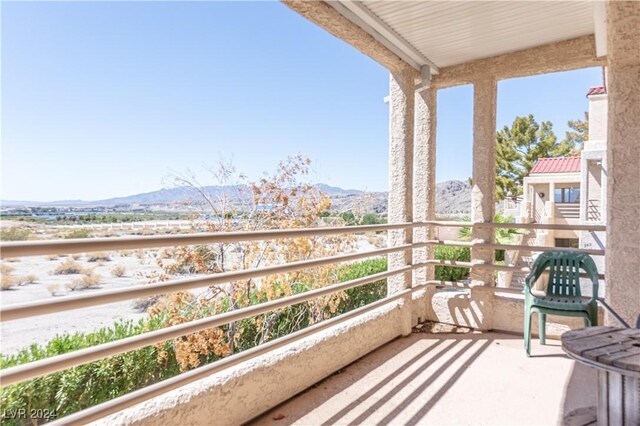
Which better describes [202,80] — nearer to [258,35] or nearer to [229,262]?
[258,35]

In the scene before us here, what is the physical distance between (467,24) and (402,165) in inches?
53.7

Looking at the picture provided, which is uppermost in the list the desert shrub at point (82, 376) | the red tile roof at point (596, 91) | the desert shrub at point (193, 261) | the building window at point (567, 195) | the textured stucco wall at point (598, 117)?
the red tile roof at point (596, 91)

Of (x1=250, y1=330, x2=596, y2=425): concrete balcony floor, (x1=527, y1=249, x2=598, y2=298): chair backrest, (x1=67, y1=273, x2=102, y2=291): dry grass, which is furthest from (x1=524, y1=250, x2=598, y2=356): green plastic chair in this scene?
(x1=67, y1=273, x2=102, y2=291): dry grass

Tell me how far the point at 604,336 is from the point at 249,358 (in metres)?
1.87

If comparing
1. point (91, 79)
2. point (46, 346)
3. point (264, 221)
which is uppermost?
point (91, 79)

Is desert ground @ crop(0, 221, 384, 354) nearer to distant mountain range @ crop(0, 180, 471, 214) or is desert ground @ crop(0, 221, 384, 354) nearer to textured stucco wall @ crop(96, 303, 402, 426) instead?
distant mountain range @ crop(0, 180, 471, 214)

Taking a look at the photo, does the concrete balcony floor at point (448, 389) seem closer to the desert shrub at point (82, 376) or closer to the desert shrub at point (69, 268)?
the desert shrub at point (82, 376)

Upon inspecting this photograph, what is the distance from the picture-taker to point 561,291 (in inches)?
131

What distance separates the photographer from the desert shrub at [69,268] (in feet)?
15.5

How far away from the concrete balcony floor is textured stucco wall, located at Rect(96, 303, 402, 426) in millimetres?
89

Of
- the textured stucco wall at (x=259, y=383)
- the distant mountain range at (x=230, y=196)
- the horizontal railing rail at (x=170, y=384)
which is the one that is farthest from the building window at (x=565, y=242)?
the horizontal railing rail at (x=170, y=384)

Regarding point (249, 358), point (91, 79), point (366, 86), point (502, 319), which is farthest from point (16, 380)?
point (366, 86)

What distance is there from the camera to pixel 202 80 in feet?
55.7

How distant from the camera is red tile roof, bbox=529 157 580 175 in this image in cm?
1616
